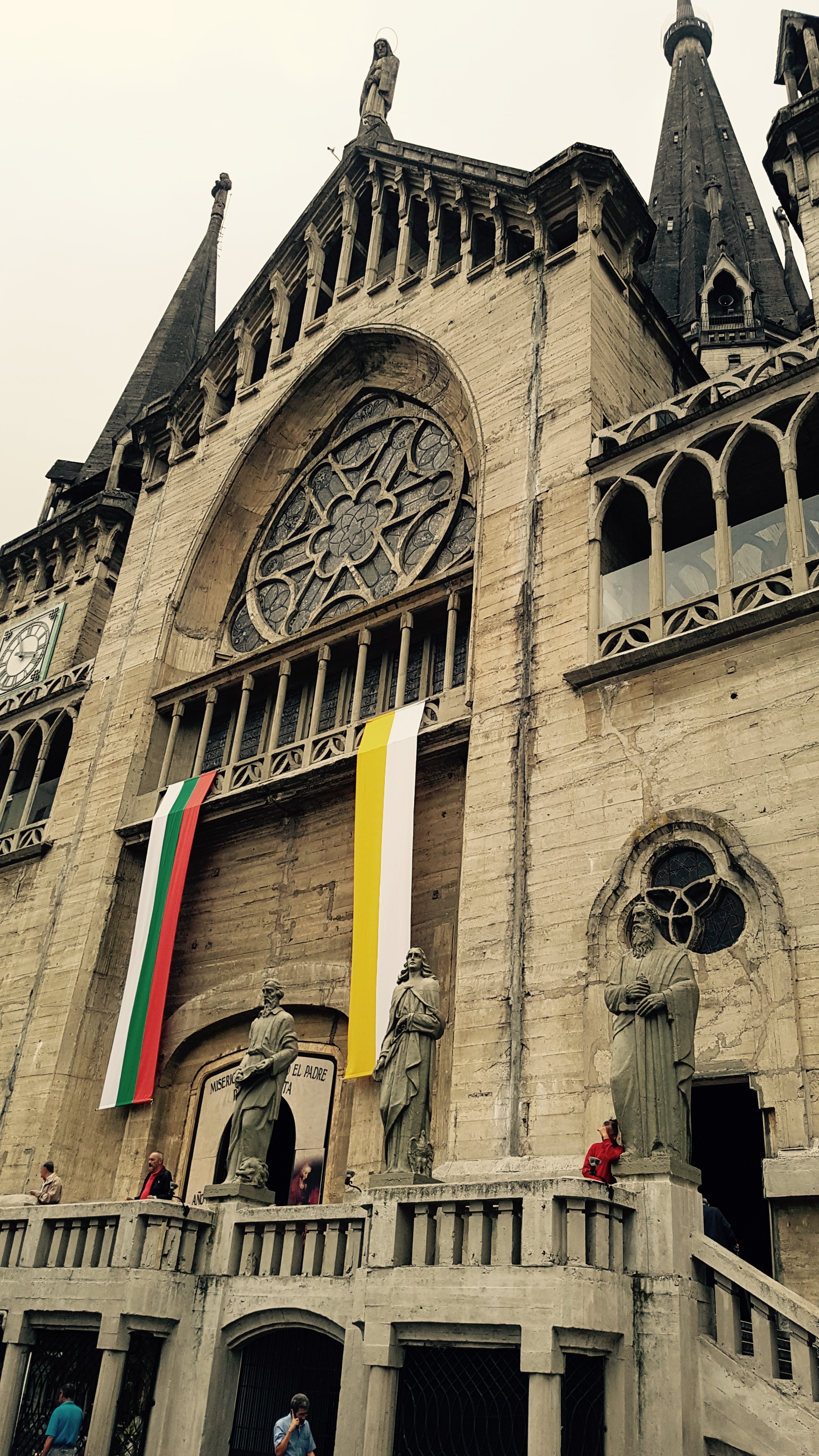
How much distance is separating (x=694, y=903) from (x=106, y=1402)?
7.41 metres

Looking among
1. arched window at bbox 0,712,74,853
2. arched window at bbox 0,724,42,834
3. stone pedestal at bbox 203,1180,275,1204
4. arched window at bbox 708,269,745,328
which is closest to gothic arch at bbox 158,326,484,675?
arched window at bbox 0,712,74,853

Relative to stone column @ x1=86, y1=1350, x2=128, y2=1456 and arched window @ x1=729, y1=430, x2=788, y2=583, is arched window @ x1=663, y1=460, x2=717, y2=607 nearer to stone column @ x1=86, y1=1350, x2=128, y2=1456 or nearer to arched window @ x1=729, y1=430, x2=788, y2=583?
arched window @ x1=729, y1=430, x2=788, y2=583

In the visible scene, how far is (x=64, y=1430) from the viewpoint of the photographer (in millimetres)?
10258

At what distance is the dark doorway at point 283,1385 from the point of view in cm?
1016

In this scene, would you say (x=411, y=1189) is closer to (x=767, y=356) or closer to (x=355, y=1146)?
(x=355, y=1146)

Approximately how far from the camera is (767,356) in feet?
51.0

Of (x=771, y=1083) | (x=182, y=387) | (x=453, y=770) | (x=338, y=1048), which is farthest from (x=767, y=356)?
(x=182, y=387)

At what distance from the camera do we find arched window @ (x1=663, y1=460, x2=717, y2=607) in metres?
15.9

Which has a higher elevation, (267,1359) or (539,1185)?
(539,1185)

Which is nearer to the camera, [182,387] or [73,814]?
[73,814]

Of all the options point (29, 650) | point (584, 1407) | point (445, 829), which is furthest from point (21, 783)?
point (584, 1407)

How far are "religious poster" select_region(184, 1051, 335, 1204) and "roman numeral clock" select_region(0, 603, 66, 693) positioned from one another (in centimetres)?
1280

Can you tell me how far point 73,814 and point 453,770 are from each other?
27.1ft

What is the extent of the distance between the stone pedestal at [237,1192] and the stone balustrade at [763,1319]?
4.49m
